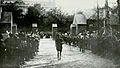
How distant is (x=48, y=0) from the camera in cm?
14075

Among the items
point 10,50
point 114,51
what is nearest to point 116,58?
point 114,51

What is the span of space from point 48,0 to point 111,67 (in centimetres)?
12860

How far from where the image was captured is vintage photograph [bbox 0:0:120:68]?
1462cm

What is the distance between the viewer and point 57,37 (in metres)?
19.8

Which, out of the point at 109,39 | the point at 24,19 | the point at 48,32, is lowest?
the point at 48,32

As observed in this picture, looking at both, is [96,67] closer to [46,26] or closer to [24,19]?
[24,19]

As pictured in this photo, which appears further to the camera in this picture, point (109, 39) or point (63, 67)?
point (109, 39)

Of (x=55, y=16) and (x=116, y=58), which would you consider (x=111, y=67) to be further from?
(x=55, y=16)

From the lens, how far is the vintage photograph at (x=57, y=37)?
575 inches

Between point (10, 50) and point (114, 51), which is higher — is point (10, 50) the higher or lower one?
the higher one

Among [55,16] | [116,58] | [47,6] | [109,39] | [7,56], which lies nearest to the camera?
[7,56]

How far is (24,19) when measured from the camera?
71625mm

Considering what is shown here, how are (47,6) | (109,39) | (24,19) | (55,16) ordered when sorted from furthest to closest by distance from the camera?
(47,6), (55,16), (24,19), (109,39)

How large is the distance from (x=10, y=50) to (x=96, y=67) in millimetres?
4615
